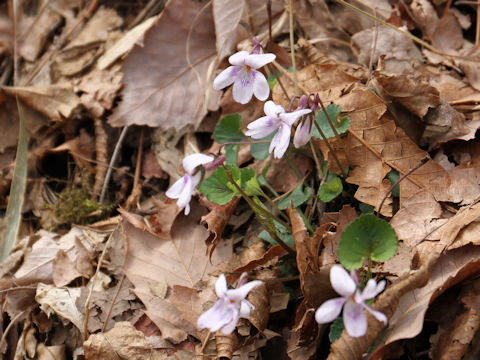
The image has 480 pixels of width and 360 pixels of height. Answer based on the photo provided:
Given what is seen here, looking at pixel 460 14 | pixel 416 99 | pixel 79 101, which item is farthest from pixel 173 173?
pixel 460 14


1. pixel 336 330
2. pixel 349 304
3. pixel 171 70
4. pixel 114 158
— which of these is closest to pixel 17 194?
pixel 114 158

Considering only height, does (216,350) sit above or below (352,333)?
below

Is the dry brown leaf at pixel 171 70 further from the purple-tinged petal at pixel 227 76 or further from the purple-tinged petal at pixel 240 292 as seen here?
the purple-tinged petal at pixel 240 292

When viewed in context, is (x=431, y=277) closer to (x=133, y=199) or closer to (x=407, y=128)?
(x=407, y=128)

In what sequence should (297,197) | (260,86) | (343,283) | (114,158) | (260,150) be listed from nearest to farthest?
(343,283)
(260,86)
(297,197)
(260,150)
(114,158)

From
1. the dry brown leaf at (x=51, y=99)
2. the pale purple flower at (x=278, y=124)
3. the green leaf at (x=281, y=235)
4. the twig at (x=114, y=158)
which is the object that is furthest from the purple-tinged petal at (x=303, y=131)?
the dry brown leaf at (x=51, y=99)

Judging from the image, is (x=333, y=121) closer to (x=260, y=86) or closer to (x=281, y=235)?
(x=260, y=86)
